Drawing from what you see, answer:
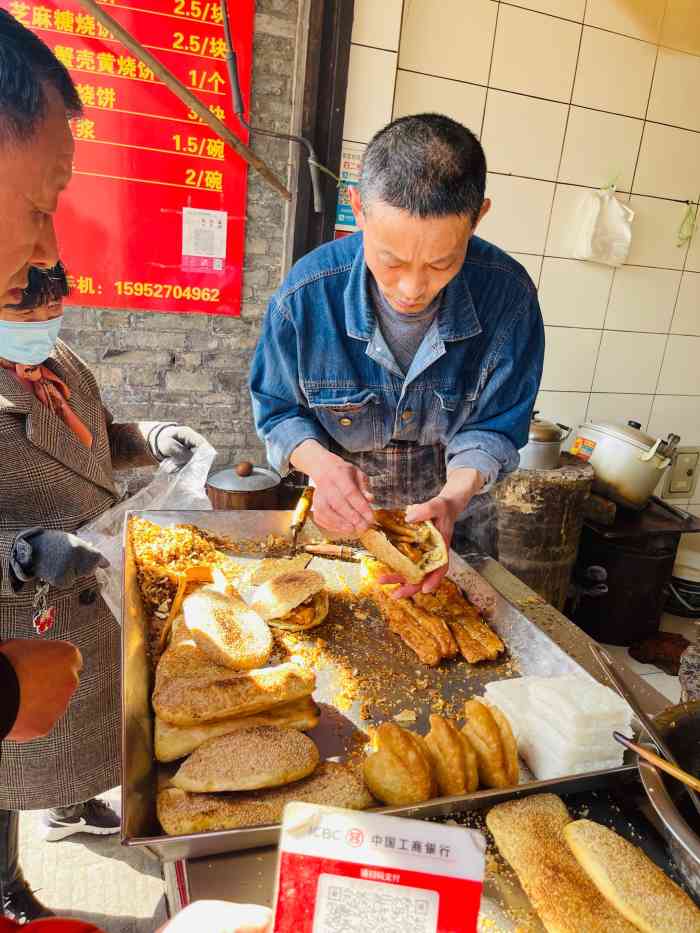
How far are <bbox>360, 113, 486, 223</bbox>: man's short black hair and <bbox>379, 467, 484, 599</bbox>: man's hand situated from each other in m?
0.79

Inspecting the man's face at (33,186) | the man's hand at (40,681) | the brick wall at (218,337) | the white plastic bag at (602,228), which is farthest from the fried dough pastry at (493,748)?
the white plastic bag at (602,228)

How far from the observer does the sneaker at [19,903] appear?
81.7 inches

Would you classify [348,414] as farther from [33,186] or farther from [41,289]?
[33,186]

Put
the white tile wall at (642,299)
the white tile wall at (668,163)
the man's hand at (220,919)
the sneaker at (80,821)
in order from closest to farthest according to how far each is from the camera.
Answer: the man's hand at (220,919), the sneaker at (80,821), the white tile wall at (668,163), the white tile wall at (642,299)

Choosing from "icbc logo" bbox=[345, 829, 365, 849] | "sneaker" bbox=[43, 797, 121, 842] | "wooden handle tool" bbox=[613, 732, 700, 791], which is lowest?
"sneaker" bbox=[43, 797, 121, 842]

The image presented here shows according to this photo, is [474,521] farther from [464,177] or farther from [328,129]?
[328,129]

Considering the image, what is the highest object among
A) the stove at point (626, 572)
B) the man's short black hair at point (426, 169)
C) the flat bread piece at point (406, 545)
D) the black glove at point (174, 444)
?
the man's short black hair at point (426, 169)

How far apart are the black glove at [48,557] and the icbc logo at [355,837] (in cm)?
130

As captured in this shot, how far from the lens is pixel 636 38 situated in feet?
12.3

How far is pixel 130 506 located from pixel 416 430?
103 cm

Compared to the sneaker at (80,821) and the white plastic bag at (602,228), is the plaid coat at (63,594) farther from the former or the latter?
the white plastic bag at (602,228)

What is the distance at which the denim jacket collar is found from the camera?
206 cm

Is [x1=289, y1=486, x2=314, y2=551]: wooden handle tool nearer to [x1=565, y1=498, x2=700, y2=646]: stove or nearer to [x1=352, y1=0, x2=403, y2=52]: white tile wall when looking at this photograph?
[x1=565, y1=498, x2=700, y2=646]: stove

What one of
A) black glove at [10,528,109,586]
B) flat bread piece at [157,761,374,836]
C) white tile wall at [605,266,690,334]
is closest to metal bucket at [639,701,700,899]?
flat bread piece at [157,761,374,836]
